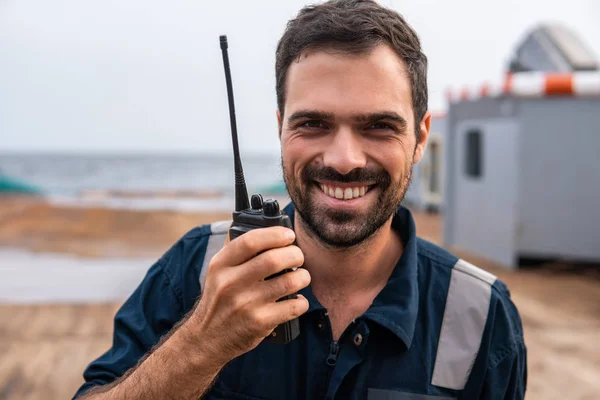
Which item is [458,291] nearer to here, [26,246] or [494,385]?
[494,385]

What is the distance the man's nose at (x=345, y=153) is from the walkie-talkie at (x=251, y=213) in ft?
0.85

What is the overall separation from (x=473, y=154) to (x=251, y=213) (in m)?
7.56

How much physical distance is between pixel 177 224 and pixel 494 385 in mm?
9723

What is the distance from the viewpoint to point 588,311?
18.1 ft

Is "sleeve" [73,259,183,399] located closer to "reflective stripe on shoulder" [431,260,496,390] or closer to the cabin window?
"reflective stripe on shoulder" [431,260,496,390]

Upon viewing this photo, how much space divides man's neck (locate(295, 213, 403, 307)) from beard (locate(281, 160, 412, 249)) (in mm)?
122

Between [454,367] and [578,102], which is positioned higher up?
[578,102]

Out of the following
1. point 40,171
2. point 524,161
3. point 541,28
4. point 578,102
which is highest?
point 541,28

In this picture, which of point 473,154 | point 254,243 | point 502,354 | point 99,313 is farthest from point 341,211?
point 473,154

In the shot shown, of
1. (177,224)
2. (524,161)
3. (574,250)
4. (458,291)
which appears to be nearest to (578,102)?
(524,161)

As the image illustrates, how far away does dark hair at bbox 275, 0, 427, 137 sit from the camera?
61.7 inches

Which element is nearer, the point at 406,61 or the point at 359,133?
the point at 359,133

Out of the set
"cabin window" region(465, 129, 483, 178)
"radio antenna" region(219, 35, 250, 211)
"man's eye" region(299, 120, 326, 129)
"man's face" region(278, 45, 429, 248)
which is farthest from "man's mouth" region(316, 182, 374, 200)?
"cabin window" region(465, 129, 483, 178)

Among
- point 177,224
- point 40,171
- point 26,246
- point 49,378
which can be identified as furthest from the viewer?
point 40,171
